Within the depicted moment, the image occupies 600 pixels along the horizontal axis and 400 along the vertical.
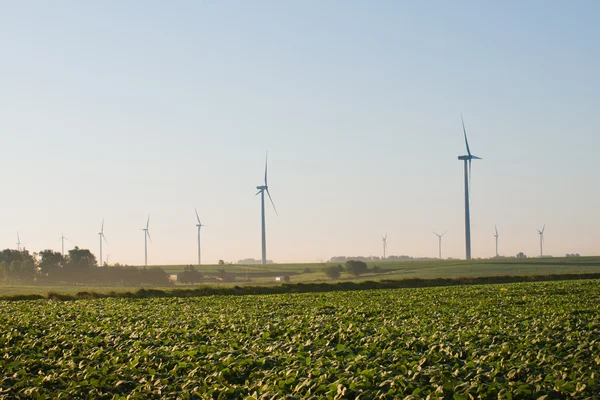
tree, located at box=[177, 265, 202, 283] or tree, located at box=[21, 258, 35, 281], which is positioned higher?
tree, located at box=[21, 258, 35, 281]

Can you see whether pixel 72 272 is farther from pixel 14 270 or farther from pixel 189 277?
pixel 189 277

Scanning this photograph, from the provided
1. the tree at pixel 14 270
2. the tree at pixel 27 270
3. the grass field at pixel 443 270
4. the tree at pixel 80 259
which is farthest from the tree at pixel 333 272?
the tree at pixel 14 270

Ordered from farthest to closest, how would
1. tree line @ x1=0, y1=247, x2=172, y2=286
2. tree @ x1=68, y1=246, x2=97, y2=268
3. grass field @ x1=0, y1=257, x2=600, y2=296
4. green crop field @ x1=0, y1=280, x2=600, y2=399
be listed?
1. tree @ x1=68, y1=246, x2=97, y2=268
2. tree line @ x1=0, y1=247, x2=172, y2=286
3. grass field @ x1=0, y1=257, x2=600, y2=296
4. green crop field @ x1=0, y1=280, x2=600, y2=399

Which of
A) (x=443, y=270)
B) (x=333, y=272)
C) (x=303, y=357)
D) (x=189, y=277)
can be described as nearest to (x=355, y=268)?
(x=333, y=272)

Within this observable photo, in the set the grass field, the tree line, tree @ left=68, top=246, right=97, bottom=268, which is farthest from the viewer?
tree @ left=68, top=246, right=97, bottom=268

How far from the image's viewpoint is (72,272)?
156000 millimetres

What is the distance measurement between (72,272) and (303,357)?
14881cm

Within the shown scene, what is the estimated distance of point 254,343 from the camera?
71.6 feet

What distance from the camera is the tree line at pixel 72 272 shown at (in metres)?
152

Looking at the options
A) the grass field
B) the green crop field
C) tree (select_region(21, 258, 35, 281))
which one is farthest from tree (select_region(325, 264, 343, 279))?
the green crop field

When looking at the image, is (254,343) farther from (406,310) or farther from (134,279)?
(134,279)

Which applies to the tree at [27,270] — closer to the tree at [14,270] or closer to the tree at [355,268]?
the tree at [14,270]

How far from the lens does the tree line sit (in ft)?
497

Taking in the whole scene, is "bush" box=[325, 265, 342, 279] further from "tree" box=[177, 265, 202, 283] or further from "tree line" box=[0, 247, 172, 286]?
"tree line" box=[0, 247, 172, 286]
